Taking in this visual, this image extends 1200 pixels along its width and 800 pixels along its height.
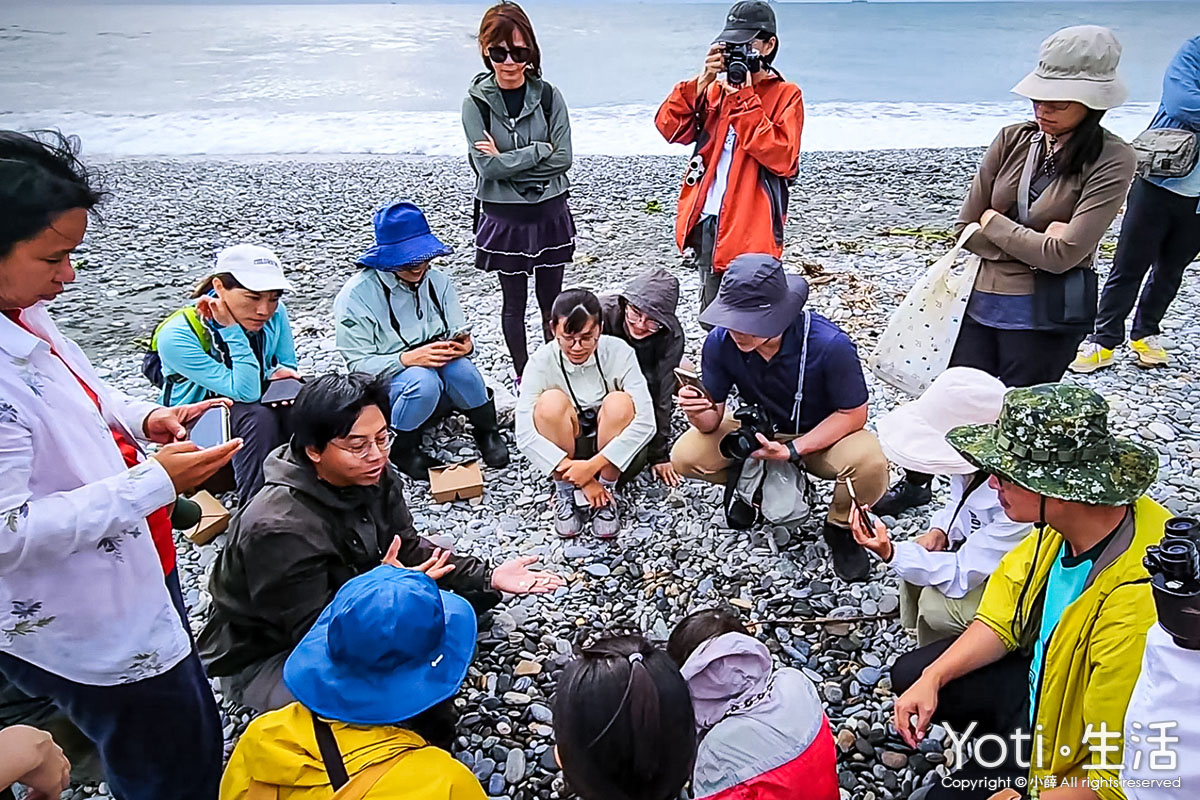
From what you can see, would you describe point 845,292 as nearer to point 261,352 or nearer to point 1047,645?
point 261,352

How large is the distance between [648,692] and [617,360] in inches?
78.7

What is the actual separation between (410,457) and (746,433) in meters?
1.60

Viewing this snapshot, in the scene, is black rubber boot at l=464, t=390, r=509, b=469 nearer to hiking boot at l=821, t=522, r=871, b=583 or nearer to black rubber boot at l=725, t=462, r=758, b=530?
black rubber boot at l=725, t=462, r=758, b=530

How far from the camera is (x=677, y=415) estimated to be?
13.8 ft

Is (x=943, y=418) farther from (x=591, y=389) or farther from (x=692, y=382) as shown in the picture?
(x=591, y=389)

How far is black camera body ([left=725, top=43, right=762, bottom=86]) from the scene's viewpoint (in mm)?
3547

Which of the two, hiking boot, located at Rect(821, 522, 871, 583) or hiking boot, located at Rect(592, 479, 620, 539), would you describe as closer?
hiking boot, located at Rect(821, 522, 871, 583)

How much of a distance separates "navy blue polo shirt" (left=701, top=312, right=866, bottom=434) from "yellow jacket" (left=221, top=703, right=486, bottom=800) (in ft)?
5.85

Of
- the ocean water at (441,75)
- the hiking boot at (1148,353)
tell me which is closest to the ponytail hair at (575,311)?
the hiking boot at (1148,353)

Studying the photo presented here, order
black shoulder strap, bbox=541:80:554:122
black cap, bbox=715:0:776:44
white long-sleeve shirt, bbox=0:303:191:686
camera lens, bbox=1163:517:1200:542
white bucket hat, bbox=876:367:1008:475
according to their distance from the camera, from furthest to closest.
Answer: black shoulder strap, bbox=541:80:554:122 < black cap, bbox=715:0:776:44 < white bucket hat, bbox=876:367:1008:475 < white long-sleeve shirt, bbox=0:303:191:686 < camera lens, bbox=1163:517:1200:542

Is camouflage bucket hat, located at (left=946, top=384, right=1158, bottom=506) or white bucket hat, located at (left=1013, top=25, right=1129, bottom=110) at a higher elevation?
white bucket hat, located at (left=1013, top=25, right=1129, bottom=110)

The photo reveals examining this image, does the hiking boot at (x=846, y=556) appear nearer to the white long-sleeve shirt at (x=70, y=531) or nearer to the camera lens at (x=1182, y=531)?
the camera lens at (x=1182, y=531)

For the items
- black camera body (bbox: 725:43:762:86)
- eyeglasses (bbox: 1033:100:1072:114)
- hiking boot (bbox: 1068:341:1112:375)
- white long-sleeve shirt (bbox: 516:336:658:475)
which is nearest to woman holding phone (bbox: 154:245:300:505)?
white long-sleeve shirt (bbox: 516:336:658:475)

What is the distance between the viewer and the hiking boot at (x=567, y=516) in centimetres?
336
